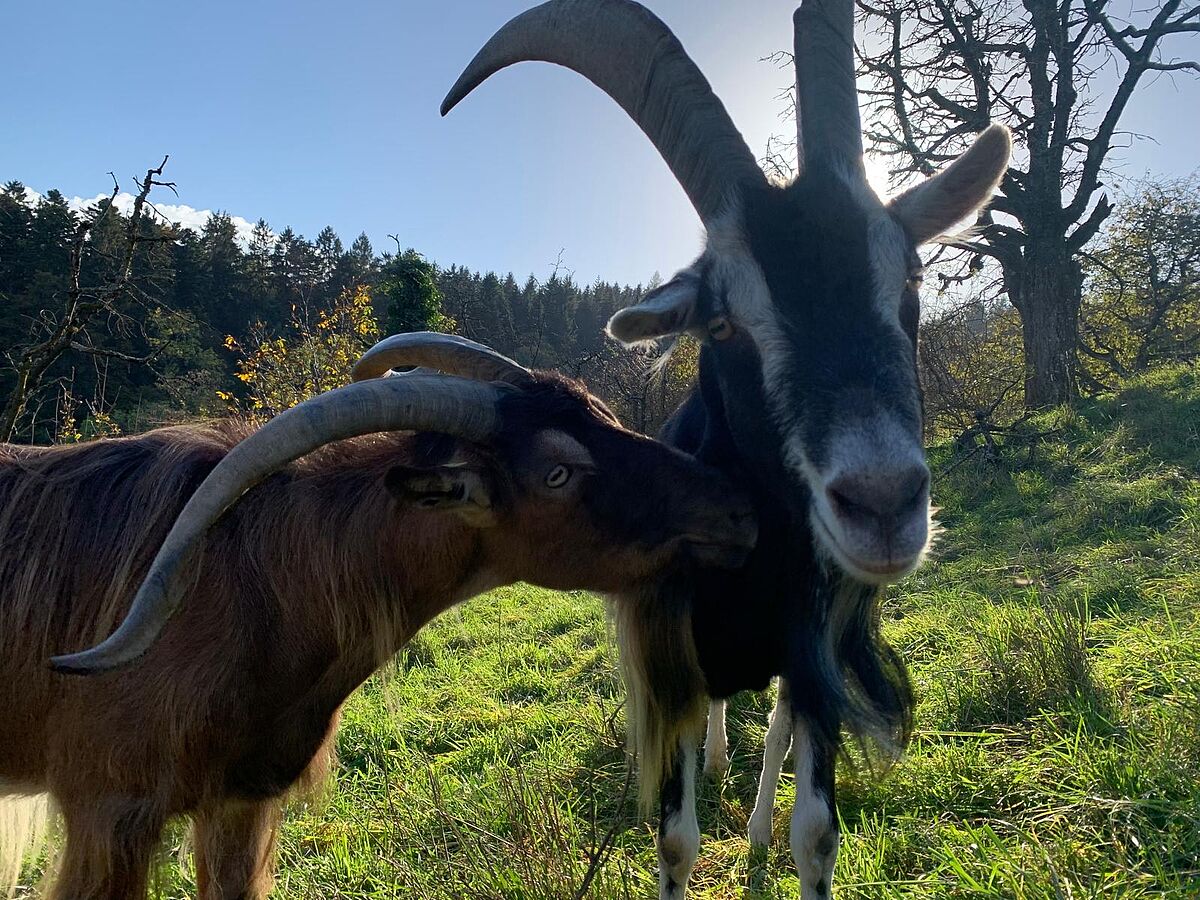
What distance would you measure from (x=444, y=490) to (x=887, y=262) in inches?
57.0

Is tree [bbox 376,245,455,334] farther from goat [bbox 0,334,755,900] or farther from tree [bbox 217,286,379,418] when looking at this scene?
goat [bbox 0,334,755,900]

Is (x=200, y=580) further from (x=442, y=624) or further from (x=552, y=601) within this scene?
(x=552, y=601)

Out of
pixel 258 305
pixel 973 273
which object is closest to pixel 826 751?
pixel 973 273

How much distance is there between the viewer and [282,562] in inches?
84.2

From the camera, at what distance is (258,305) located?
41.4 m

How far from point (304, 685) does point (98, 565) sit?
31.0 inches

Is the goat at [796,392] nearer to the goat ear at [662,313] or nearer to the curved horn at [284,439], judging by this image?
the goat ear at [662,313]

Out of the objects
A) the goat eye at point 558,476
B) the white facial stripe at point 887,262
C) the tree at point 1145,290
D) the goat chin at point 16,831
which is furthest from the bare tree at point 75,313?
the tree at point 1145,290

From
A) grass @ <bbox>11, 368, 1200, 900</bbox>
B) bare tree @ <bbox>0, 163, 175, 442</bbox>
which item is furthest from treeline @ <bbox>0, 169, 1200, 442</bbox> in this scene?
grass @ <bbox>11, 368, 1200, 900</bbox>

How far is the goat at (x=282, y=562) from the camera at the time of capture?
1931 mm

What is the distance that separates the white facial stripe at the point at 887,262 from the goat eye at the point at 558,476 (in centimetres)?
102

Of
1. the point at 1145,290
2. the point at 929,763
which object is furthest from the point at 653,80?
the point at 1145,290

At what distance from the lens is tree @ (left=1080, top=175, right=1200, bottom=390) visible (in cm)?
1448

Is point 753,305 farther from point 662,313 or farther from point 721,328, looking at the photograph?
point 662,313
